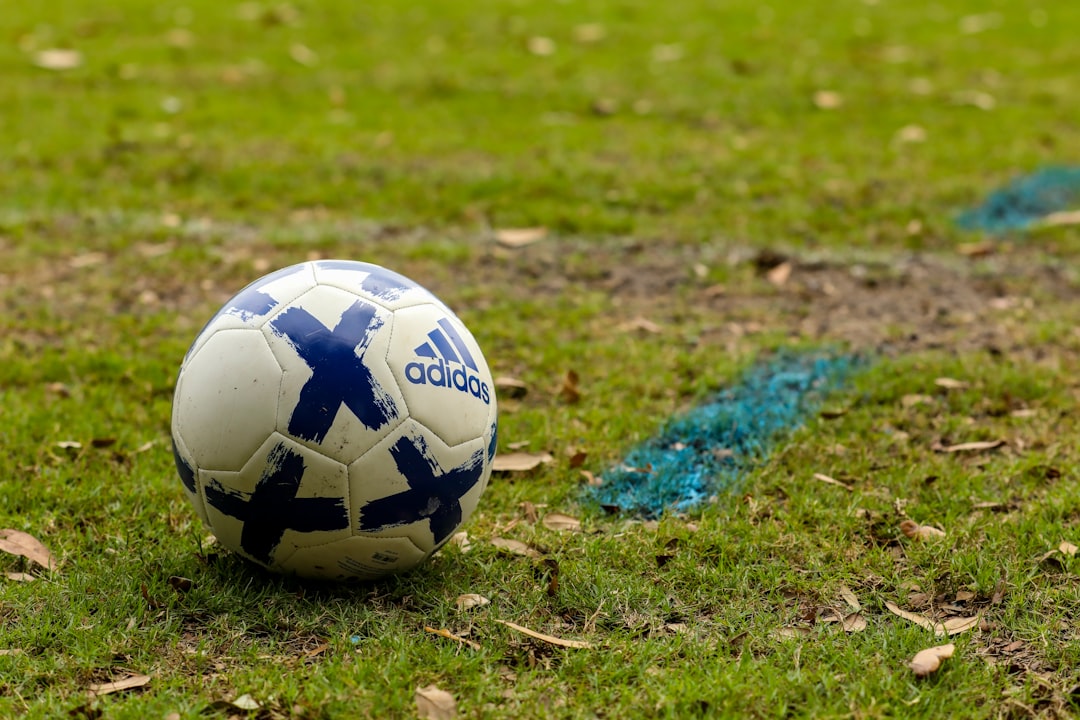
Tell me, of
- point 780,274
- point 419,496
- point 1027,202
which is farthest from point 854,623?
point 1027,202

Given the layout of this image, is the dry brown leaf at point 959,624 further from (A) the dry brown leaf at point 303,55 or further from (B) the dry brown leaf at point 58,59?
(B) the dry brown leaf at point 58,59

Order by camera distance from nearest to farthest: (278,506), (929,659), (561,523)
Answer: (929,659) < (278,506) < (561,523)

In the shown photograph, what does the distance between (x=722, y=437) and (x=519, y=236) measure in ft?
9.30

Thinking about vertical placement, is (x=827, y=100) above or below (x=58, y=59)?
below

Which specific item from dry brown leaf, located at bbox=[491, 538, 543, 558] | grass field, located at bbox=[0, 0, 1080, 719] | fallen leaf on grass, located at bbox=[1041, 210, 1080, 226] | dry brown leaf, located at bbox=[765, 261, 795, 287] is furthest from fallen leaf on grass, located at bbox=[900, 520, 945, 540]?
fallen leaf on grass, located at bbox=[1041, 210, 1080, 226]

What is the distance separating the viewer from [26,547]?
12.4 ft

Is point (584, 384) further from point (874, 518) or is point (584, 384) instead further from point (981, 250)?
point (981, 250)

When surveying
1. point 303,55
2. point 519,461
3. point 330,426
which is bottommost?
point 519,461

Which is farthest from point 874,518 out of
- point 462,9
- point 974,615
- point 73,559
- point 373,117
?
point 462,9

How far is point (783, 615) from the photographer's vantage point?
138 inches

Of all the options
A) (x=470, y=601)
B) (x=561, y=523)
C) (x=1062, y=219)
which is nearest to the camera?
(x=470, y=601)

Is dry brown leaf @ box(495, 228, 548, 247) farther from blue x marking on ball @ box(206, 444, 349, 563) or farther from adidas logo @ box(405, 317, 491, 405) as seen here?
blue x marking on ball @ box(206, 444, 349, 563)

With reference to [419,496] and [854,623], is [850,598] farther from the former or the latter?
[419,496]

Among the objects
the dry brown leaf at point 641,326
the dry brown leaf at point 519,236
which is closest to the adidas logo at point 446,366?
the dry brown leaf at point 641,326
